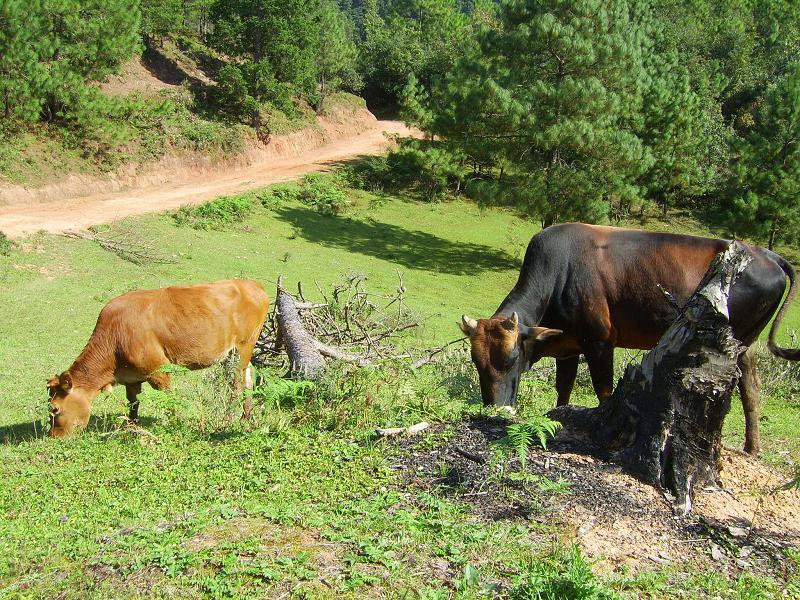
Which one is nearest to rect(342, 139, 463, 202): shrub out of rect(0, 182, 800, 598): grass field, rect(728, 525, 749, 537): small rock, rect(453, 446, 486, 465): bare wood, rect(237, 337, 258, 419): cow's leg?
rect(0, 182, 800, 598): grass field

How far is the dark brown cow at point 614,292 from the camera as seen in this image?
8258mm

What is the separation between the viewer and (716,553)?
461 cm

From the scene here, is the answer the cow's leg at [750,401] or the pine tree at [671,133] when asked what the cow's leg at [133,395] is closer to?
the cow's leg at [750,401]

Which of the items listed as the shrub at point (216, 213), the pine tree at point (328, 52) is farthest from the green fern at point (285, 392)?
the pine tree at point (328, 52)

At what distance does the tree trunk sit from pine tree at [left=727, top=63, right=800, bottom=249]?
80.3ft

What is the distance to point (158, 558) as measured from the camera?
4.37 metres

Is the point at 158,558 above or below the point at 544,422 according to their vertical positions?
below

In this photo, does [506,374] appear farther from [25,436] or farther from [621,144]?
[621,144]

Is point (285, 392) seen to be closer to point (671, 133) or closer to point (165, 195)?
point (165, 195)

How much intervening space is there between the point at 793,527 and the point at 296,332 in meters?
6.57

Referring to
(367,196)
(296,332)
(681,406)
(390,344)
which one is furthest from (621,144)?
(681,406)

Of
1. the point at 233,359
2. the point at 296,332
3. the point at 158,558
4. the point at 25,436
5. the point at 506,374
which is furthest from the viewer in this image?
the point at 296,332

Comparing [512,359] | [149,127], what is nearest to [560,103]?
[149,127]

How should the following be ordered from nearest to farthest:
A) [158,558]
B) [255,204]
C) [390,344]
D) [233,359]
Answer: [158,558] < [233,359] < [390,344] < [255,204]
